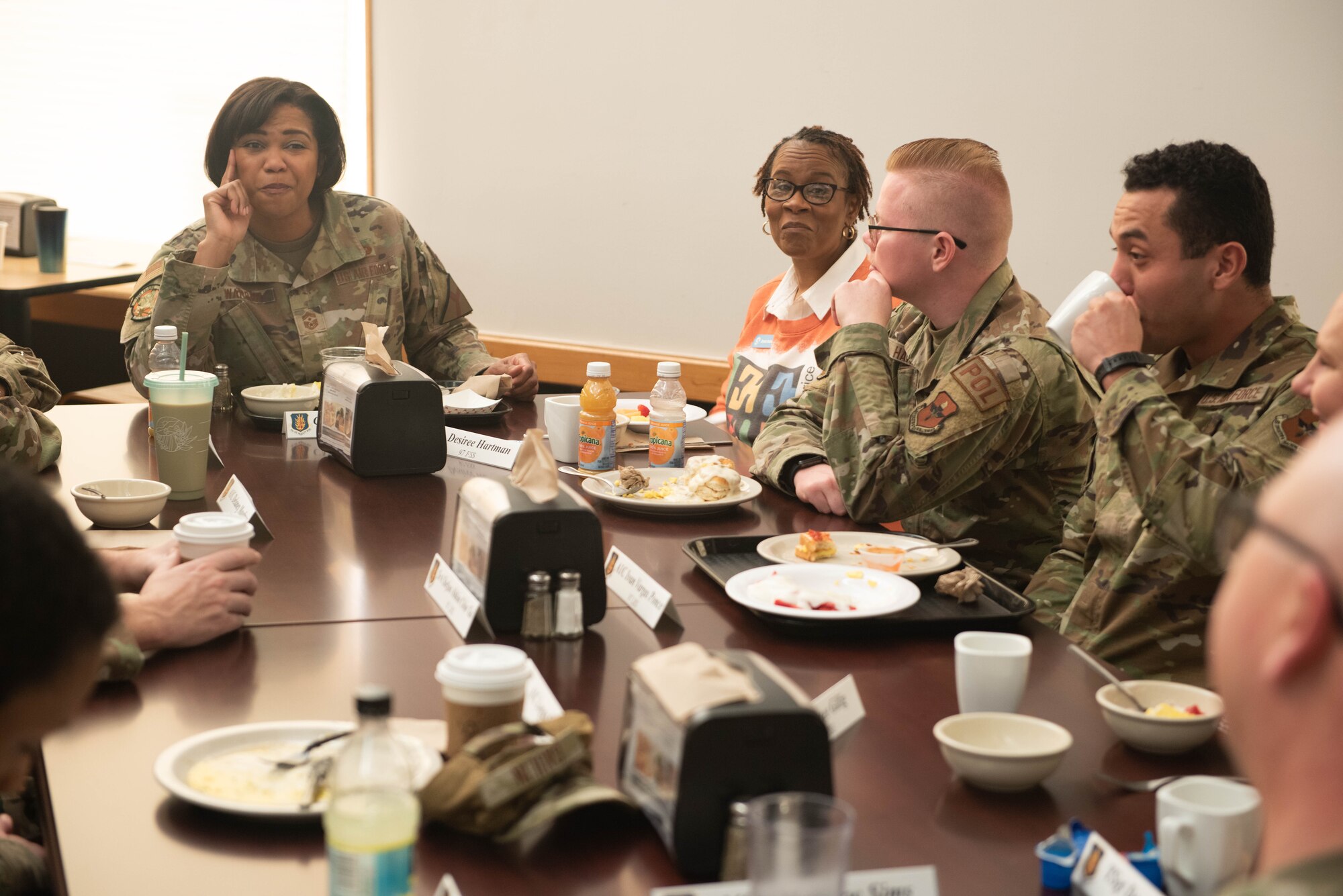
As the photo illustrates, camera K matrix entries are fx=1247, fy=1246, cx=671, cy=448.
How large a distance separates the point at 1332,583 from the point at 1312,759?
0.28ft

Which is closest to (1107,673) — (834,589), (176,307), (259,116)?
(834,589)

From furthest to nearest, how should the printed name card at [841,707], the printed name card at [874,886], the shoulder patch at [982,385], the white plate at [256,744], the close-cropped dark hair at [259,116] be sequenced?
1. the close-cropped dark hair at [259,116]
2. the shoulder patch at [982,385]
3. the printed name card at [841,707]
4. the white plate at [256,744]
5. the printed name card at [874,886]

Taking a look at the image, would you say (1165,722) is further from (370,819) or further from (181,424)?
(181,424)

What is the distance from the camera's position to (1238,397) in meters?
1.88

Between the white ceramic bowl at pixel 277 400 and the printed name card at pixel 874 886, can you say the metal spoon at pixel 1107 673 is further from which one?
the white ceramic bowl at pixel 277 400

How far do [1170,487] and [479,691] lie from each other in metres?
1.08

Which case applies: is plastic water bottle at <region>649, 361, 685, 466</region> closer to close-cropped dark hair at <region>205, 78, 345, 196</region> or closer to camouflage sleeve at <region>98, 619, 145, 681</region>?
camouflage sleeve at <region>98, 619, 145, 681</region>

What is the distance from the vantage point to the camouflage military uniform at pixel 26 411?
2074mm

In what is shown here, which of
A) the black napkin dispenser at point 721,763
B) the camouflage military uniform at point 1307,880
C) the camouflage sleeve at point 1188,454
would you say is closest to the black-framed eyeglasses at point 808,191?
the camouflage sleeve at point 1188,454

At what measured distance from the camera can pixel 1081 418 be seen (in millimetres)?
2164

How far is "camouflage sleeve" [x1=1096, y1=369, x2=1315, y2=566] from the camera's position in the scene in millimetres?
1688

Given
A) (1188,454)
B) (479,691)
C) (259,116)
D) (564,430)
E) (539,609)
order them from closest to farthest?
(479,691) → (539,609) → (1188,454) → (564,430) → (259,116)

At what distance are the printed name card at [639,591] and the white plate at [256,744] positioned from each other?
17.3 inches

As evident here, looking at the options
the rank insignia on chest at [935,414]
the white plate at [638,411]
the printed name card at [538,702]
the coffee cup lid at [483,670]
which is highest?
the rank insignia on chest at [935,414]
